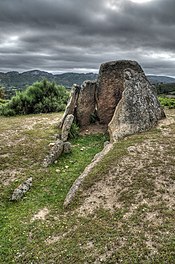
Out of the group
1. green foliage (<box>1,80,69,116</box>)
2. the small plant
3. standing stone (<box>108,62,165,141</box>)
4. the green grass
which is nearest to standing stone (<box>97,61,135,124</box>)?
the small plant

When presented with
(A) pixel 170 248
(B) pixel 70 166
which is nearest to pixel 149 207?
(A) pixel 170 248

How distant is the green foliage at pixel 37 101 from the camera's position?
3203cm

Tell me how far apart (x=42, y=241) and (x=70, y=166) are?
7.14 meters

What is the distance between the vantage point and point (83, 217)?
11.7 metres

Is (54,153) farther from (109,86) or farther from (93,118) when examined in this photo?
(109,86)

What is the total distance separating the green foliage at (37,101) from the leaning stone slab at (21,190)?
1814 centimetres

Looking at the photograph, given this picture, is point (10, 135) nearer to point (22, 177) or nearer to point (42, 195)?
point (22, 177)

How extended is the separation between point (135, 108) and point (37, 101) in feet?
52.4

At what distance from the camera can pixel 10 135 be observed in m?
21.0

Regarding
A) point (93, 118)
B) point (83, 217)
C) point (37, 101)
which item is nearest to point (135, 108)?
point (93, 118)

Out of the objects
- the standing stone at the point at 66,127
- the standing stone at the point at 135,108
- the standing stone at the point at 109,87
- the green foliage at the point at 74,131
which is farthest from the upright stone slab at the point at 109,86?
the standing stone at the point at 66,127

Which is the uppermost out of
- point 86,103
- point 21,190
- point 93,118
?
point 86,103

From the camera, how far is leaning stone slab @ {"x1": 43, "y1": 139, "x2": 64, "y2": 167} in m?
17.5

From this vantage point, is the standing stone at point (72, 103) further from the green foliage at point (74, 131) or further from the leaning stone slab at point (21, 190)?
the leaning stone slab at point (21, 190)
